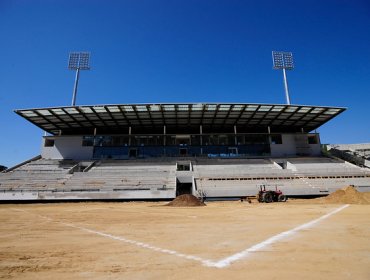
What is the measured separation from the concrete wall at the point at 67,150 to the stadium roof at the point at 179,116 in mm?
2056

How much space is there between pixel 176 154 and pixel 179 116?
24.9 ft

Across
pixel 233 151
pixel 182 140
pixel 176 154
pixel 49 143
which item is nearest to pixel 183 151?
pixel 176 154

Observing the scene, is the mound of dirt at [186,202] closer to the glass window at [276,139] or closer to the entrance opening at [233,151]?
the entrance opening at [233,151]

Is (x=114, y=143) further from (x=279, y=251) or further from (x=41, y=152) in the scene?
(x=279, y=251)

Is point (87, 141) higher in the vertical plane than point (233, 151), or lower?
higher

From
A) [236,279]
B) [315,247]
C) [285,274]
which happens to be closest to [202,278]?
[236,279]

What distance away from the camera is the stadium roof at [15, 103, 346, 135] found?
118 feet

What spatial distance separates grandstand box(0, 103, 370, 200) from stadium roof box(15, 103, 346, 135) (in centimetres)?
16

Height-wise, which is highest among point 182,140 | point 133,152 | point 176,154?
point 182,140

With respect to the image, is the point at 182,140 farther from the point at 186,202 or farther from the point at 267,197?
the point at 267,197

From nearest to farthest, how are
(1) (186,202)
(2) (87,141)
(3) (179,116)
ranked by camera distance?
(1) (186,202), (3) (179,116), (2) (87,141)

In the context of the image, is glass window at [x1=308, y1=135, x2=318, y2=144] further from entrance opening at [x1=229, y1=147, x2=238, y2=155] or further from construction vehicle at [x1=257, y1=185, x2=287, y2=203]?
construction vehicle at [x1=257, y1=185, x2=287, y2=203]

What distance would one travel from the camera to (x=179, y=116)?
39219mm

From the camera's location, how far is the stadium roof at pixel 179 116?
118 feet
